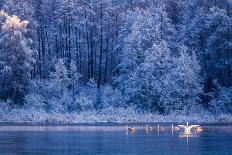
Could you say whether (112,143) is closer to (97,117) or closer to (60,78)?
(97,117)

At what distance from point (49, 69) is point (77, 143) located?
135ft

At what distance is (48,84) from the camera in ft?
233

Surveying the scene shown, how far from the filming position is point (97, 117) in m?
58.5

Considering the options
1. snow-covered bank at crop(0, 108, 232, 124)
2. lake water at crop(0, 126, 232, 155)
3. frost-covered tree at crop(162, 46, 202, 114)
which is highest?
frost-covered tree at crop(162, 46, 202, 114)

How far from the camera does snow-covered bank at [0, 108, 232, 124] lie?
57.3 metres

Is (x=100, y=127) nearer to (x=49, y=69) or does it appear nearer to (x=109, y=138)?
(x=109, y=138)

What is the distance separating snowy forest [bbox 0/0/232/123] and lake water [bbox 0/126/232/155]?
43.3 feet

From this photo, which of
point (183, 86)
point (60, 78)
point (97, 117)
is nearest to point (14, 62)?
point (60, 78)

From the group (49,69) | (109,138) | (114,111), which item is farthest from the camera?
(49,69)

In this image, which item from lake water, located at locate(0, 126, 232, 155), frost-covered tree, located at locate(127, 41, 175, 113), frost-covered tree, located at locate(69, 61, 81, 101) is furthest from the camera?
frost-covered tree, located at locate(69, 61, 81, 101)

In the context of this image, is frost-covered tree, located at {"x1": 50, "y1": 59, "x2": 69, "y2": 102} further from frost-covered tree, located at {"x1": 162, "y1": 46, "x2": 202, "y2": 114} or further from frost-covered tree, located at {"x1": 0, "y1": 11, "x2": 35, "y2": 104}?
frost-covered tree, located at {"x1": 162, "y1": 46, "x2": 202, "y2": 114}

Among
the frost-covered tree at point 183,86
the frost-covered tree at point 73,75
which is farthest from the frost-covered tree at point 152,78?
the frost-covered tree at point 73,75

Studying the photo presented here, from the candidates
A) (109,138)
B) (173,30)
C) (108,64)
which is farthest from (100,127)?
(108,64)

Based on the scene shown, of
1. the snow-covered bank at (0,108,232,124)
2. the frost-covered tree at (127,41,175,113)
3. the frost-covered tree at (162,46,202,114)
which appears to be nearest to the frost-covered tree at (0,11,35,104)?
the snow-covered bank at (0,108,232,124)
